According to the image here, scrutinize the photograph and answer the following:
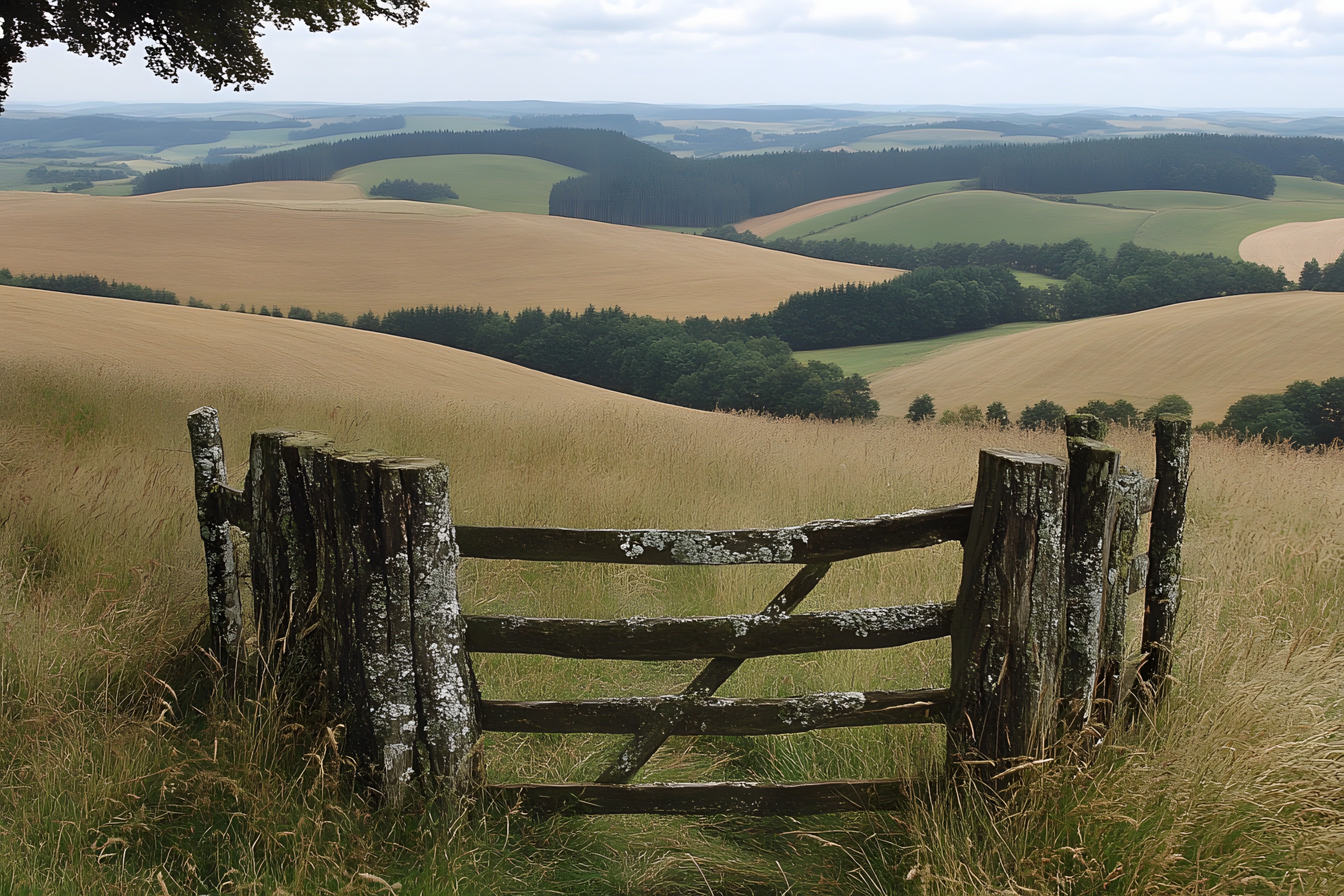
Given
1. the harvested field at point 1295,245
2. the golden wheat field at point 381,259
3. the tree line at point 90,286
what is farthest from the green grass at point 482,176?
the harvested field at point 1295,245

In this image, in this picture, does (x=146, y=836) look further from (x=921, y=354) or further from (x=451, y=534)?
(x=921, y=354)

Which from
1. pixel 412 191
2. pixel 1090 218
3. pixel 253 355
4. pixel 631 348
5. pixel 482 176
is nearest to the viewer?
pixel 253 355

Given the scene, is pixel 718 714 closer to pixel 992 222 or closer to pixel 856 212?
pixel 992 222

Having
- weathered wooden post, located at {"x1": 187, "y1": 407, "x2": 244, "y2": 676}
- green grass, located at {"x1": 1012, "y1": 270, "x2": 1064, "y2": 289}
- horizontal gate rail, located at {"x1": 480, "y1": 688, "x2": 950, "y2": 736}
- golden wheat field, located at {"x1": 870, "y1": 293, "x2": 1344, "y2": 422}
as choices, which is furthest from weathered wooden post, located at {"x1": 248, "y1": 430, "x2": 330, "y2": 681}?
green grass, located at {"x1": 1012, "y1": 270, "x2": 1064, "y2": 289}

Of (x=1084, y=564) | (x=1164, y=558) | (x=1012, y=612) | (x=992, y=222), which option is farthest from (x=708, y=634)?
(x=992, y=222)

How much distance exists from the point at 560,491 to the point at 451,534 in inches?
209

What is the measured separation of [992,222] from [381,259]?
3358 inches

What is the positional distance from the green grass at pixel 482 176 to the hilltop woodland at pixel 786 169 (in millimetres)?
5268

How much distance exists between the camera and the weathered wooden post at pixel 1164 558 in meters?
3.77

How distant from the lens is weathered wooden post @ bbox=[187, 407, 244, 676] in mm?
3877

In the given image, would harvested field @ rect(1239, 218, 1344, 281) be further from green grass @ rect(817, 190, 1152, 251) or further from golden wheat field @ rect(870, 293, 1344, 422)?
golden wheat field @ rect(870, 293, 1344, 422)

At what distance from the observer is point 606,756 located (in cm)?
Answer: 422

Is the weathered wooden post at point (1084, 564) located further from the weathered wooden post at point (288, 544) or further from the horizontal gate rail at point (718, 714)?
the weathered wooden post at point (288, 544)

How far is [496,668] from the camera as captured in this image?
494cm
